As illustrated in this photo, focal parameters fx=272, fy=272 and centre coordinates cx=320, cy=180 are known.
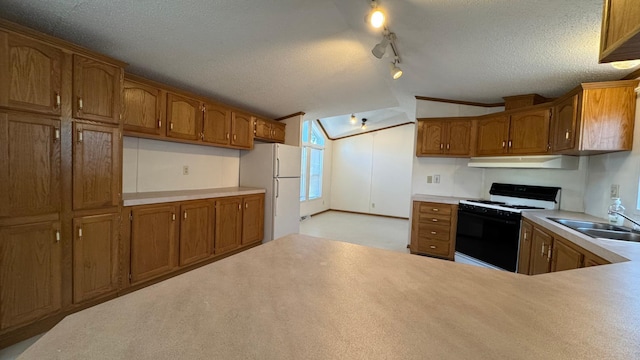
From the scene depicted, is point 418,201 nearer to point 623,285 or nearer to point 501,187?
point 501,187

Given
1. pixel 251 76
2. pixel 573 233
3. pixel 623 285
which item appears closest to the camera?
pixel 623 285

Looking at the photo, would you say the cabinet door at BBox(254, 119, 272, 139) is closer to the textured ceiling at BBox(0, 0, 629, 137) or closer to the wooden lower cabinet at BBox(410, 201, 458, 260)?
the textured ceiling at BBox(0, 0, 629, 137)

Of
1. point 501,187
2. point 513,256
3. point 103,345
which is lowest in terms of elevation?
point 513,256

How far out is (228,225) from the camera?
360 centimetres

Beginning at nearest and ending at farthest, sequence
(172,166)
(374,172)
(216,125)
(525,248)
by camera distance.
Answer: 1. (525,248)
2. (172,166)
3. (216,125)
4. (374,172)

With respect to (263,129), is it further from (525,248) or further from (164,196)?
(525,248)

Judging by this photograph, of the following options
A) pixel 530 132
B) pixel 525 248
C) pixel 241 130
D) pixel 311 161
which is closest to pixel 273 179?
pixel 241 130

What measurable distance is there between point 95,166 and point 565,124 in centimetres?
418

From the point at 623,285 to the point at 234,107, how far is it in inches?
155

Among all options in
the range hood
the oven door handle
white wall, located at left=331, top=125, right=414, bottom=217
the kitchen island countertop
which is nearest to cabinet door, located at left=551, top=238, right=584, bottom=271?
the oven door handle

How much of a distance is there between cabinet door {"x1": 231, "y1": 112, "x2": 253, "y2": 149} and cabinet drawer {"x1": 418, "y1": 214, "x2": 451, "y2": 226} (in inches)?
109

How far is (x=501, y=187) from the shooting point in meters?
3.68

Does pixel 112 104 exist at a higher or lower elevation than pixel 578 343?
higher

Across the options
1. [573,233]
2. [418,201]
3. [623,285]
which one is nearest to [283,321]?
[623,285]
